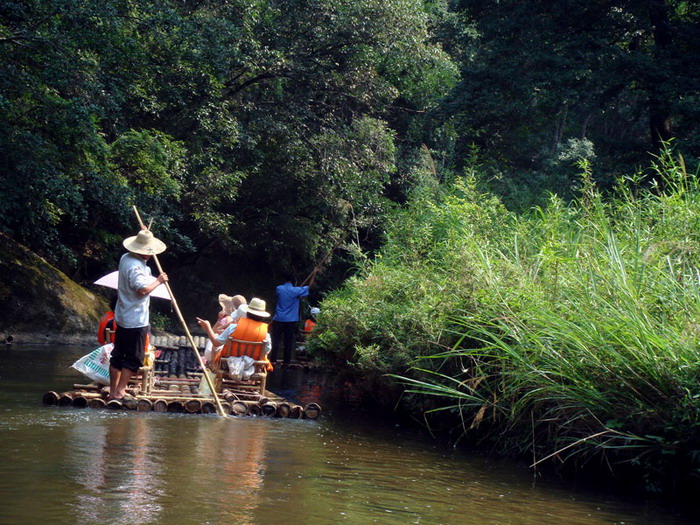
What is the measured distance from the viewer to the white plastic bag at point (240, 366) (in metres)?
10.7

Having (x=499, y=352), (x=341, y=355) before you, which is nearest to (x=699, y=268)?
(x=499, y=352)

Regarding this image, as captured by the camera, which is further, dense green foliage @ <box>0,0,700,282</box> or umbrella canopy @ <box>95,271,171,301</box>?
dense green foliage @ <box>0,0,700,282</box>

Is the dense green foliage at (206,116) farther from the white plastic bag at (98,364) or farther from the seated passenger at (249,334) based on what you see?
the seated passenger at (249,334)

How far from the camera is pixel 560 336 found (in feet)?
25.9

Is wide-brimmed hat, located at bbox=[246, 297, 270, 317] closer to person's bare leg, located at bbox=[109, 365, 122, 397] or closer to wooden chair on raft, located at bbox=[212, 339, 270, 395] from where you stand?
wooden chair on raft, located at bbox=[212, 339, 270, 395]

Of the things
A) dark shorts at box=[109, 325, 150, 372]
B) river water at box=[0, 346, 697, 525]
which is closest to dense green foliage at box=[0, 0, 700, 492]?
river water at box=[0, 346, 697, 525]

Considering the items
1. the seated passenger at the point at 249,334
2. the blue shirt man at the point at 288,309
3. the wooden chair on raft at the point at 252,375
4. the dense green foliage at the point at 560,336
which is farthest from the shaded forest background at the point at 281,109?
the dense green foliage at the point at 560,336

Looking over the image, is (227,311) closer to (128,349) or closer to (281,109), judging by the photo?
(128,349)

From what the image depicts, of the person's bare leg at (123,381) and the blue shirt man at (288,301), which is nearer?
the person's bare leg at (123,381)

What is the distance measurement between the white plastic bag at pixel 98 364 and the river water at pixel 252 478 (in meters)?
0.66

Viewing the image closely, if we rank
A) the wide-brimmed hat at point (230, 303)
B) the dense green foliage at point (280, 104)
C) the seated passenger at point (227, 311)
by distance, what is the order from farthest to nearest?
1. the dense green foliage at point (280, 104)
2. the wide-brimmed hat at point (230, 303)
3. the seated passenger at point (227, 311)

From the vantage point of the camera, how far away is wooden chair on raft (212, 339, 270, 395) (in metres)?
10.7

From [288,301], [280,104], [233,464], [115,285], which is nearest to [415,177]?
[280,104]

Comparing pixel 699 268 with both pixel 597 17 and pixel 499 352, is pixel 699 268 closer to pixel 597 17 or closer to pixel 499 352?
pixel 499 352
